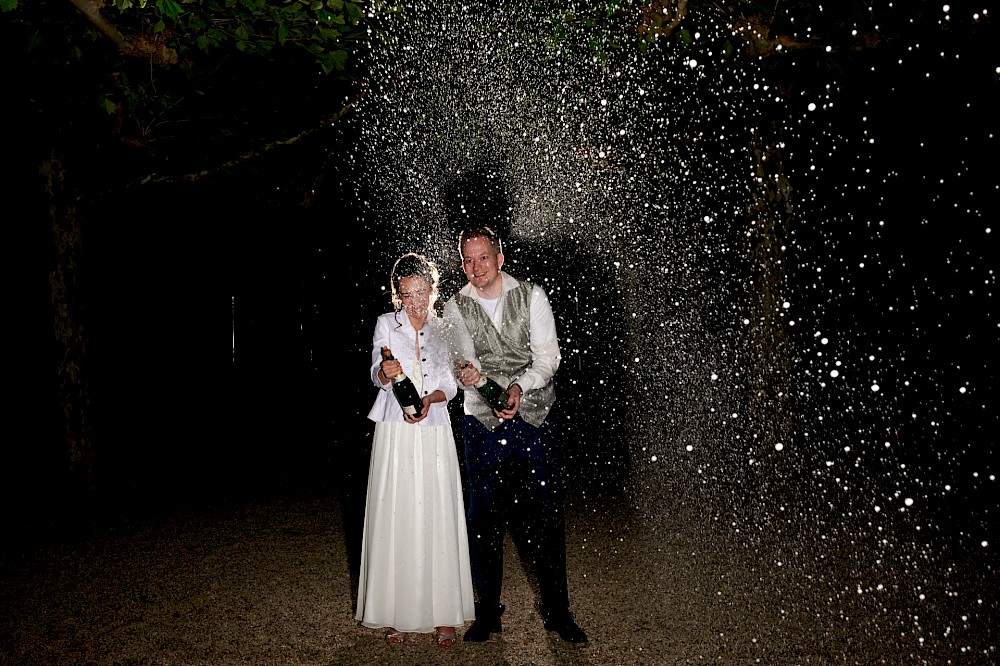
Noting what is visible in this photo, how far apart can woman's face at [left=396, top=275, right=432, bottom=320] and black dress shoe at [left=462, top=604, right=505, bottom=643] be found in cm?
169

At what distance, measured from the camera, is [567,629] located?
473cm

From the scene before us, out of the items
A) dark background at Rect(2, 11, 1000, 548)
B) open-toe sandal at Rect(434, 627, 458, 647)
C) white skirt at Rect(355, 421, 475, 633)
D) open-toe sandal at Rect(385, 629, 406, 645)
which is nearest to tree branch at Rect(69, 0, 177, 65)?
dark background at Rect(2, 11, 1000, 548)

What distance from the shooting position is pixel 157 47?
7.43m

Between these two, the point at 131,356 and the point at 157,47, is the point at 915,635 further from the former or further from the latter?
the point at 131,356

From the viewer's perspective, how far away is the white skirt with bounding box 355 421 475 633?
4566mm

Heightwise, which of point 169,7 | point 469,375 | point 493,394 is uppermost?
point 169,7

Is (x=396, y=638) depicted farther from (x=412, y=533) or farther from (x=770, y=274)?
(x=770, y=274)

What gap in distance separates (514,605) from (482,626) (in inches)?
25.2

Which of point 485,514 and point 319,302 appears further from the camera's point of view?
point 319,302

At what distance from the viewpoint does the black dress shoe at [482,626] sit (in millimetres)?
4730

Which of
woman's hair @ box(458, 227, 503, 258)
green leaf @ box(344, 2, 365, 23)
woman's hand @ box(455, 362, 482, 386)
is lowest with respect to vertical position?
woman's hand @ box(455, 362, 482, 386)

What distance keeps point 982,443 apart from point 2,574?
50.0 ft

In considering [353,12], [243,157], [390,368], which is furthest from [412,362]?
[243,157]

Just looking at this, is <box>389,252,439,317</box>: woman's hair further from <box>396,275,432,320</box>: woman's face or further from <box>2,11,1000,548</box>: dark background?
<box>2,11,1000,548</box>: dark background
